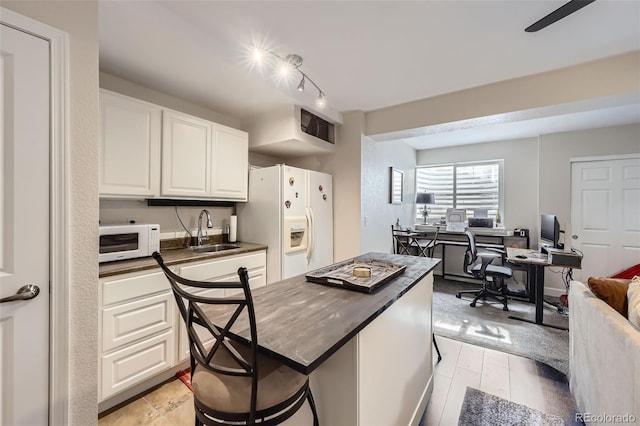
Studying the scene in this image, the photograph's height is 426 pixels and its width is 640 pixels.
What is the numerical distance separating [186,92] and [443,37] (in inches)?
90.1

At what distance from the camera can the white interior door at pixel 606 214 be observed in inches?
146

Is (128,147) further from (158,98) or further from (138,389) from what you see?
(138,389)

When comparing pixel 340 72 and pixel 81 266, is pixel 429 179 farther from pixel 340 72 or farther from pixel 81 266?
pixel 81 266

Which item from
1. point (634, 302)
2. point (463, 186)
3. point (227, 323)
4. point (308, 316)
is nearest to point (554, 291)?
point (463, 186)

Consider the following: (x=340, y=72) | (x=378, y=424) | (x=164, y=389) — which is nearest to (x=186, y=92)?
(x=340, y=72)

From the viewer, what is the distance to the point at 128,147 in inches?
80.4

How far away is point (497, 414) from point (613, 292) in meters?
1.03

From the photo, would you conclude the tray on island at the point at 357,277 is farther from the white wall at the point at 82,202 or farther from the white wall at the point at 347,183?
the white wall at the point at 347,183

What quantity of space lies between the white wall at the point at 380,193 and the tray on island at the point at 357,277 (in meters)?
1.65

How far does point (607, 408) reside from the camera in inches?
51.1

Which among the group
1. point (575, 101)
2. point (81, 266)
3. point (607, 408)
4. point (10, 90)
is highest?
point (575, 101)

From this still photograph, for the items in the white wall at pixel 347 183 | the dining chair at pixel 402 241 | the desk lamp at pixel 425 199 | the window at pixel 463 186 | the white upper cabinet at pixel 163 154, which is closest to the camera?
the white upper cabinet at pixel 163 154

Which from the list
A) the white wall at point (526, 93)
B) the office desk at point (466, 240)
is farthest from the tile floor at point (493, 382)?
the white wall at point (526, 93)

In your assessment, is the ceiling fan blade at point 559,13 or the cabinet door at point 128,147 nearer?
the ceiling fan blade at point 559,13
